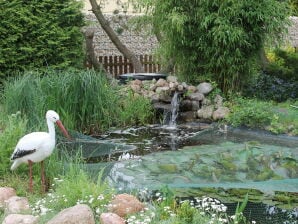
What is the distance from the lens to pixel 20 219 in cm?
432

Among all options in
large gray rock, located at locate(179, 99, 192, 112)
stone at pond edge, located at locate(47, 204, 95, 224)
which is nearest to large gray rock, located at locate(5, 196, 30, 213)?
stone at pond edge, located at locate(47, 204, 95, 224)

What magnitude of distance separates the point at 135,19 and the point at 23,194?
800cm

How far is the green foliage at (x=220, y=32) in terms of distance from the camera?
10.3 m

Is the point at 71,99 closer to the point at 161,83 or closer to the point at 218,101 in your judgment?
the point at 161,83

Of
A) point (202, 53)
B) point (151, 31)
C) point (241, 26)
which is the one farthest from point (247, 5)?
point (151, 31)

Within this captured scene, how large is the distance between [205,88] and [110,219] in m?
6.69

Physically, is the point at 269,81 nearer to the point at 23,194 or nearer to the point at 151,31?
the point at 151,31

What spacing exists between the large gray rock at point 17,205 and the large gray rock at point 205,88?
20.1 feet

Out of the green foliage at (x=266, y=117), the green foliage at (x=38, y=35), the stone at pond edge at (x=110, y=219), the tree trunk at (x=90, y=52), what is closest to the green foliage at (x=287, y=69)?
the green foliage at (x=266, y=117)

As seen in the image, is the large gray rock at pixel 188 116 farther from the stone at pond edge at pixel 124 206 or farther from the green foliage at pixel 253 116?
the stone at pond edge at pixel 124 206

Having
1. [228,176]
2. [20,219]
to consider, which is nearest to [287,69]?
[228,176]

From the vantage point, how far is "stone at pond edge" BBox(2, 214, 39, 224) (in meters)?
4.29

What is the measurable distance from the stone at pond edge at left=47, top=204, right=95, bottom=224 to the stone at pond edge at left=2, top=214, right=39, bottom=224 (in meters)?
0.23

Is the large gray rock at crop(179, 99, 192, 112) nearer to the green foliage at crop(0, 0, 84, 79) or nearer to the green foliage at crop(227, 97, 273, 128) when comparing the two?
the green foliage at crop(227, 97, 273, 128)
